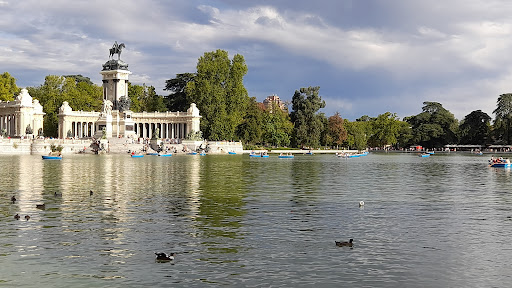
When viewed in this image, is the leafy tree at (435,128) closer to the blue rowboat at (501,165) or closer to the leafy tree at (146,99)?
the leafy tree at (146,99)

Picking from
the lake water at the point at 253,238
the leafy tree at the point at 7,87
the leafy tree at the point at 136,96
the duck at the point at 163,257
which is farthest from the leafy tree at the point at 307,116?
the duck at the point at 163,257

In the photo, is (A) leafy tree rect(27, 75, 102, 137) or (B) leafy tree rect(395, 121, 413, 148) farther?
(B) leafy tree rect(395, 121, 413, 148)

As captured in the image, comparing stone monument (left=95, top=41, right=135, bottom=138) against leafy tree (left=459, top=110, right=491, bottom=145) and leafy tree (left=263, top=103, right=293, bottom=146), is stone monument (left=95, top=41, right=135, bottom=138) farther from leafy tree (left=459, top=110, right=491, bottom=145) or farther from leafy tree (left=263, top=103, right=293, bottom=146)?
leafy tree (left=459, top=110, right=491, bottom=145)

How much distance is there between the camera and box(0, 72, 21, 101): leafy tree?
131 metres

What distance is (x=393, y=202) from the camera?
30.8m

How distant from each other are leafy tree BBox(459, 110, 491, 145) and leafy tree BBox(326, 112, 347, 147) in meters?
47.1

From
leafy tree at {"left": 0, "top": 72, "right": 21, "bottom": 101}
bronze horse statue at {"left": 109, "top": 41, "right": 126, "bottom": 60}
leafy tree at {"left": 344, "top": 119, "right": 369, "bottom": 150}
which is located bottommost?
leafy tree at {"left": 344, "top": 119, "right": 369, "bottom": 150}

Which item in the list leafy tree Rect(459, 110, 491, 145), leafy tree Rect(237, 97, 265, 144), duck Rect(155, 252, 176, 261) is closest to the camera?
duck Rect(155, 252, 176, 261)

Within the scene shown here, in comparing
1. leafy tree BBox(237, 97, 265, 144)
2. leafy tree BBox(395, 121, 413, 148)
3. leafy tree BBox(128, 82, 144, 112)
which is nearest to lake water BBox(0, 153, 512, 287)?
leafy tree BBox(237, 97, 265, 144)

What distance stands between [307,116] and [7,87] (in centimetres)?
7396

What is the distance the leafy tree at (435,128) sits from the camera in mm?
177875

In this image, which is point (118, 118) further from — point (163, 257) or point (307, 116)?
point (163, 257)

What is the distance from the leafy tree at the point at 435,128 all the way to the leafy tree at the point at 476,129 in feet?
11.4

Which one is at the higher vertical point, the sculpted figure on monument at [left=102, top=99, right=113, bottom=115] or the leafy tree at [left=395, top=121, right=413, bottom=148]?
the sculpted figure on monument at [left=102, top=99, right=113, bottom=115]
